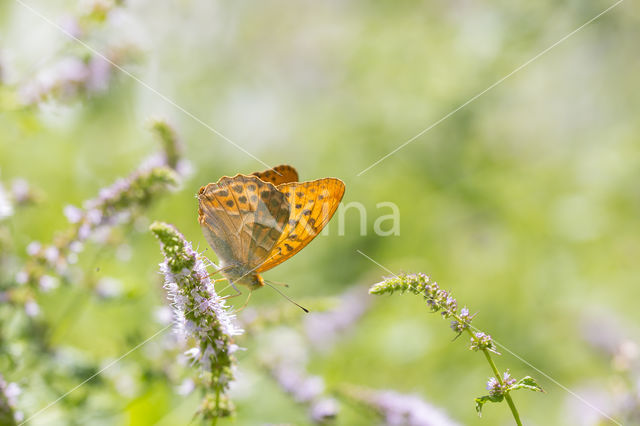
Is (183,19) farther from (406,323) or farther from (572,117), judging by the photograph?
(572,117)

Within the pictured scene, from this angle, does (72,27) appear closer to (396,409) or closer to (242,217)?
(242,217)

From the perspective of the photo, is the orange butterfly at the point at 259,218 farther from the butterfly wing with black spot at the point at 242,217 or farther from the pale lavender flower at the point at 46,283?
the pale lavender flower at the point at 46,283

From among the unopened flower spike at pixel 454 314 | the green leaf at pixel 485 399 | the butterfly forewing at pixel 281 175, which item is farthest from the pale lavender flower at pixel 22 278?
the green leaf at pixel 485 399

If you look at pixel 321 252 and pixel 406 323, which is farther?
pixel 321 252

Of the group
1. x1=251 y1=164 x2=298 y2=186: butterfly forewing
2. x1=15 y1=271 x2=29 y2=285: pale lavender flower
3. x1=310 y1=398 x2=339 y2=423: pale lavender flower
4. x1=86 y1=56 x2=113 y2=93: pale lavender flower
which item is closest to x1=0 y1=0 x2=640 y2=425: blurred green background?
x1=86 y1=56 x2=113 y2=93: pale lavender flower

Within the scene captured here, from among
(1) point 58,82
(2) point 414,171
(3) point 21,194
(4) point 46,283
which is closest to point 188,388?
(4) point 46,283

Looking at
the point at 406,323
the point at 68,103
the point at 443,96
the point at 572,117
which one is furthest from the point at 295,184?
the point at 572,117
